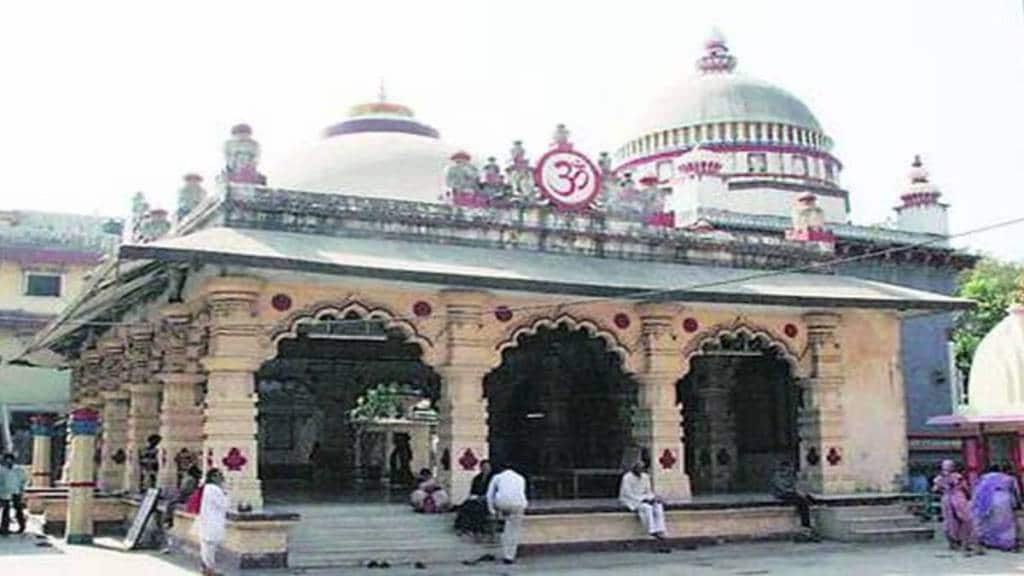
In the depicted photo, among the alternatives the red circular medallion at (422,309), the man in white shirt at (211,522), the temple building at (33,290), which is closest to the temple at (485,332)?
the red circular medallion at (422,309)

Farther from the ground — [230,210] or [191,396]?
[230,210]

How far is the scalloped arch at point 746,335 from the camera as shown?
1563cm

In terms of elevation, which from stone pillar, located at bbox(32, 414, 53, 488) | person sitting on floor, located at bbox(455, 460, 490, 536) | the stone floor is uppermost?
stone pillar, located at bbox(32, 414, 53, 488)

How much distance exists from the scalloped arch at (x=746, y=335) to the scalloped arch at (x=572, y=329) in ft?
2.99

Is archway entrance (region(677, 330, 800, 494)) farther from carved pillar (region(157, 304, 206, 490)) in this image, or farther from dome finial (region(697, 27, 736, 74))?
dome finial (region(697, 27, 736, 74))

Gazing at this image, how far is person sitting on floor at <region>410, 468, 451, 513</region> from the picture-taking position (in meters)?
13.7

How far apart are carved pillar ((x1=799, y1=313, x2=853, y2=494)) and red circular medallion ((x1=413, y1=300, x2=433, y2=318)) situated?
5842mm

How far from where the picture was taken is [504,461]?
71.4 ft

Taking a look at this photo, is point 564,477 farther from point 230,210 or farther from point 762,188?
point 762,188

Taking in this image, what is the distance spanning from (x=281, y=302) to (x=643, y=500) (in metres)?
5.33

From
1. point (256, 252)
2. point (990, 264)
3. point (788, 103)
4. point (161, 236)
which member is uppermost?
point (788, 103)

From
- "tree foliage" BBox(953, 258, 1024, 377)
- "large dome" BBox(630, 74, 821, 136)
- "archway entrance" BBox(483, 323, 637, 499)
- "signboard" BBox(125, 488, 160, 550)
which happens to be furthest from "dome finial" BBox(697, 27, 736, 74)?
"signboard" BBox(125, 488, 160, 550)

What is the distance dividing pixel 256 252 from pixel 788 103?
24.9 metres

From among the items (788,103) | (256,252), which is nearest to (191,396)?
(256,252)
